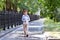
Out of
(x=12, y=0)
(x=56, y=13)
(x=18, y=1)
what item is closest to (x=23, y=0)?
(x=12, y=0)

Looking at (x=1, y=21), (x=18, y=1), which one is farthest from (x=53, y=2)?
(x=18, y=1)

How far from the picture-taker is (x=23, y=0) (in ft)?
119

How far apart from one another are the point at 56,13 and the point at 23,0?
29.5 ft

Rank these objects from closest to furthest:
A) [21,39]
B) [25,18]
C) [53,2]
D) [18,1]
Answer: [21,39] < [25,18] < [53,2] < [18,1]

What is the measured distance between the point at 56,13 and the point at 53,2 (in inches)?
650

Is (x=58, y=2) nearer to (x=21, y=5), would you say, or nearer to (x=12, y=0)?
(x=12, y=0)

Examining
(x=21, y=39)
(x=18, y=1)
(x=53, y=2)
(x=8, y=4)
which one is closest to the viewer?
(x=21, y=39)

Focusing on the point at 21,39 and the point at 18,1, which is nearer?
the point at 21,39

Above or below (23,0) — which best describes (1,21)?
below

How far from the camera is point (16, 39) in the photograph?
13992 millimetres

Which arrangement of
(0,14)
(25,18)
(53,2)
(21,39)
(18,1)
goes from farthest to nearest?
1. (18,1)
2. (53,2)
3. (0,14)
4. (25,18)
5. (21,39)

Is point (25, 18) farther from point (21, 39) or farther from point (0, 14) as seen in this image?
point (0, 14)

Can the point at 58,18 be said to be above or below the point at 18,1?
below

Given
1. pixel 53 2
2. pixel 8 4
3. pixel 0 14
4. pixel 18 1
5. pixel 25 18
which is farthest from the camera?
pixel 18 1
